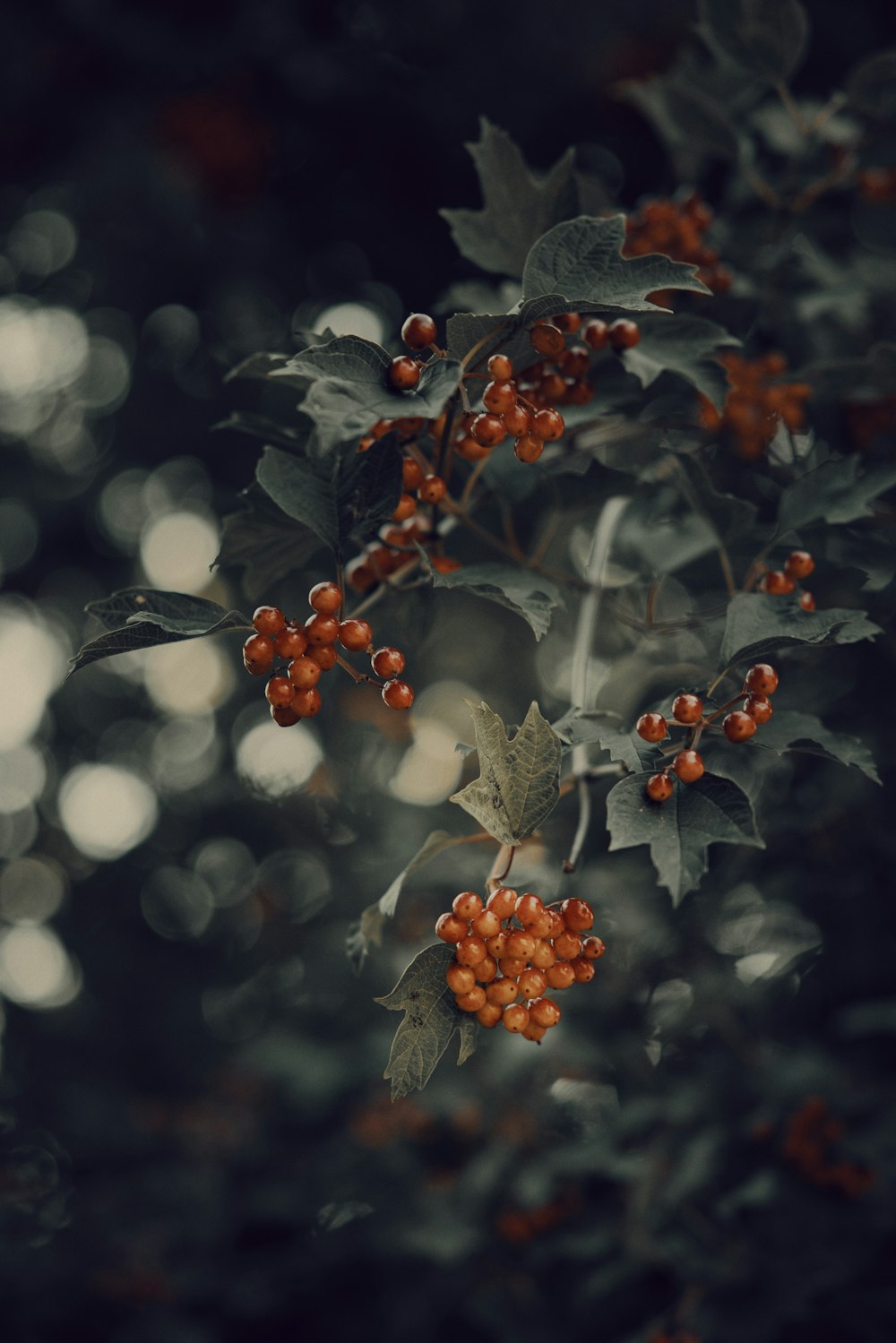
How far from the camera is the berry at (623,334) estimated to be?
4.31 ft

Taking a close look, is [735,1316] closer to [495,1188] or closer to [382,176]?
[495,1188]

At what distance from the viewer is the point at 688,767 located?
102 centimetres

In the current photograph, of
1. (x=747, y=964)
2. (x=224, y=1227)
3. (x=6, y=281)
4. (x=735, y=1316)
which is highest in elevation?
(x=6, y=281)

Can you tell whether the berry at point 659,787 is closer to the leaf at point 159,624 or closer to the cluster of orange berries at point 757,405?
the leaf at point 159,624

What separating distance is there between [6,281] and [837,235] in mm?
3431

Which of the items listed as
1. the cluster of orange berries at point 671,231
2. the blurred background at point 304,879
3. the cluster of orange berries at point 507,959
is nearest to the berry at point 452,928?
the cluster of orange berries at point 507,959

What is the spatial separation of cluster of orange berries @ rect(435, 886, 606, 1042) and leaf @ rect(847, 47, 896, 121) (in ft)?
5.66

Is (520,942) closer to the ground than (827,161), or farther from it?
closer to the ground

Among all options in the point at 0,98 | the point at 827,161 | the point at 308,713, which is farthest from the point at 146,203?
the point at 308,713

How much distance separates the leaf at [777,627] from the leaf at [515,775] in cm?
28

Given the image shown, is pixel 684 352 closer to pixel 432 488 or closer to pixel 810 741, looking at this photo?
pixel 432 488

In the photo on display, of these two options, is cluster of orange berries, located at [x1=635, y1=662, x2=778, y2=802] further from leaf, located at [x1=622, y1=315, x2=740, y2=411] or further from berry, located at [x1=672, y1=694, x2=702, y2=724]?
leaf, located at [x1=622, y1=315, x2=740, y2=411]

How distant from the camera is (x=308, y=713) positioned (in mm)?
1035

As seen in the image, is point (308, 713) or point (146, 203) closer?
point (308, 713)
